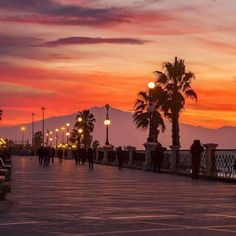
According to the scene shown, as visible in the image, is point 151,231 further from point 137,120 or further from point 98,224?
point 137,120

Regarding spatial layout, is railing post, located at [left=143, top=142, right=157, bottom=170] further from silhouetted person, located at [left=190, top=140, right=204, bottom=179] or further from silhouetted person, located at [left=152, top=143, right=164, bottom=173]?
silhouetted person, located at [left=190, top=140, right=204, bottom=179]

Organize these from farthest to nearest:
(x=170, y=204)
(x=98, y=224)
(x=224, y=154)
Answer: (x=224, y=154) < (x=170, y=204) < (x=98, y=224)

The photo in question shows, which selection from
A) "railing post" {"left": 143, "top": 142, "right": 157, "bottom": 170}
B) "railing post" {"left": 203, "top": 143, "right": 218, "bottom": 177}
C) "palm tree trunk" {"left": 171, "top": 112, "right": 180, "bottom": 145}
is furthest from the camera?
"palm tree trunk" {"left": 171, "top": 112, "right": 180, "bottom": 145}

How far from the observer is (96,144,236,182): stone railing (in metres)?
33.1

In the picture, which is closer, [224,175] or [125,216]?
[125,216]

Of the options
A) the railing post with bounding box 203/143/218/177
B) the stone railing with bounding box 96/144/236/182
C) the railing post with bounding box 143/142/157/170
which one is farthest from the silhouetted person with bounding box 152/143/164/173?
the railing post with bounding box 203/143/218/177

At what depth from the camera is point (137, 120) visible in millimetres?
81625

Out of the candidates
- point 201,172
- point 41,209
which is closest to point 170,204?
point 41,209

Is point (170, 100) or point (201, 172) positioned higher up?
point (170, 100)

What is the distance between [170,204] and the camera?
18672 mm

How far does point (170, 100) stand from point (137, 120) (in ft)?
40.5

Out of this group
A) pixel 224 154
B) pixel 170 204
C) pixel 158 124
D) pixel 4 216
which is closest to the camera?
pixel 4 216

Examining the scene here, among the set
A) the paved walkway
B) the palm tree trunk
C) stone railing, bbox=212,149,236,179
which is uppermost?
the palm tree trunk

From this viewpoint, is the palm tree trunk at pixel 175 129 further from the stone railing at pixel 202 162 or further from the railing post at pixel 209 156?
the railing post at pixel 209 156
